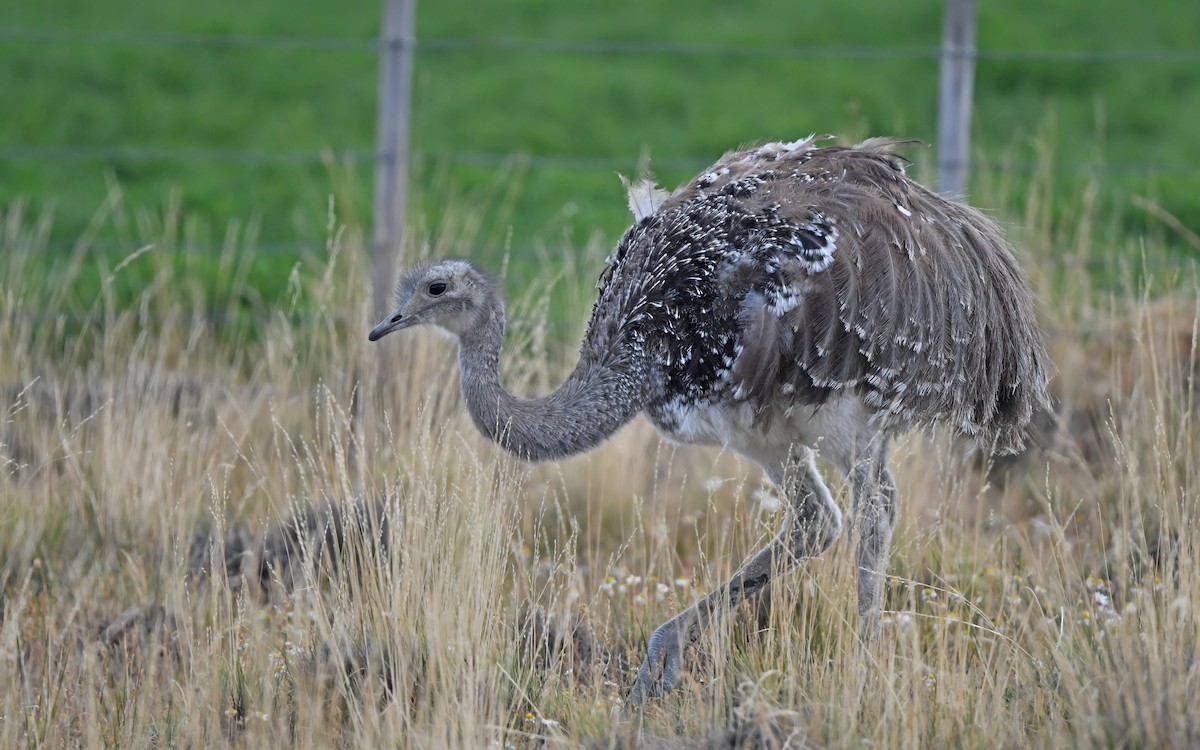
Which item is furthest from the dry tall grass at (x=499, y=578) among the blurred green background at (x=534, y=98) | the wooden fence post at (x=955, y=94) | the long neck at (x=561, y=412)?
the blurred green background at (x=534, y=98)

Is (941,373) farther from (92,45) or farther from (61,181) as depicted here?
(92,45)

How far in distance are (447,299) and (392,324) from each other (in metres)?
0.17

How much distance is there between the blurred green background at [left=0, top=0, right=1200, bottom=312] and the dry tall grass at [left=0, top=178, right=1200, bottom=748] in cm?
383

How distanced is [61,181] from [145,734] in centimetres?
807

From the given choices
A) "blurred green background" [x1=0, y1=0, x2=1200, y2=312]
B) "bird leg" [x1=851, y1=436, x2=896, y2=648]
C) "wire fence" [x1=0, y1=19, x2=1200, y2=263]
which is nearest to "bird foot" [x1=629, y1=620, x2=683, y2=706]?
"bird leg" [x1=851, y1=436, x2=896, y2=648]

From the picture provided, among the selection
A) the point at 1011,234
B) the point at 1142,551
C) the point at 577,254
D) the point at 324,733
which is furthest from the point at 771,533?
the point at 577,254

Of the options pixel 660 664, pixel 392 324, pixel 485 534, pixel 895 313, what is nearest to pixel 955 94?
pixel 895 313

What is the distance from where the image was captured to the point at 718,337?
13.2ft

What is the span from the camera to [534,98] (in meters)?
13.1

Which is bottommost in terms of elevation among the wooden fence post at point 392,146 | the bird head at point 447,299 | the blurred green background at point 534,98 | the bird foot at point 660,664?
the bird foot at point 660,664

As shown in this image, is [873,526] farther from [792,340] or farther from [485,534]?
[485,534]

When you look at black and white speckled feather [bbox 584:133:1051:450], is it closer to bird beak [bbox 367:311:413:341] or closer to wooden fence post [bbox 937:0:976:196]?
bird beak [bbox 367:311:413:341]

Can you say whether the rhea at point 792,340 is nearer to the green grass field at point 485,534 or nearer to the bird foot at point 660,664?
the bird foot at point 660,664

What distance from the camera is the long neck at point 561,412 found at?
13.7ft
